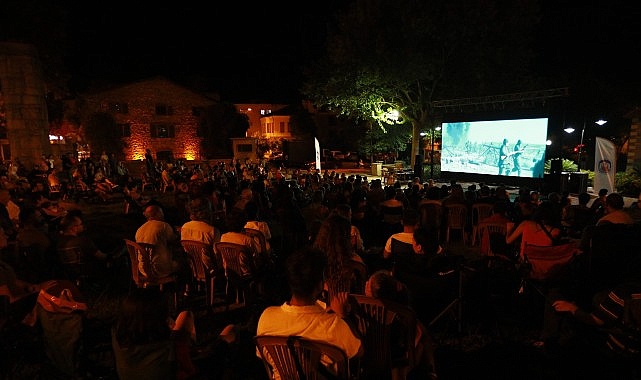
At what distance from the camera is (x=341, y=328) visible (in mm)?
2111

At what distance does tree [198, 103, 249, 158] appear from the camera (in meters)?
37.2

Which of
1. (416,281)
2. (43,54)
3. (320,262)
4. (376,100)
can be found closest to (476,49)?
(376,100)

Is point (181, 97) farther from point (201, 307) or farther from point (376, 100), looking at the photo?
point (201, 307)

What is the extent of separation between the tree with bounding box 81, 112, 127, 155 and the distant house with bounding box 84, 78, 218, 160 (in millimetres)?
1491

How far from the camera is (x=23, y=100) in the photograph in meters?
16.9

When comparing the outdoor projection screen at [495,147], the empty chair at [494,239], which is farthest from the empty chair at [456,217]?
the outdoor projection screen at [495,147]

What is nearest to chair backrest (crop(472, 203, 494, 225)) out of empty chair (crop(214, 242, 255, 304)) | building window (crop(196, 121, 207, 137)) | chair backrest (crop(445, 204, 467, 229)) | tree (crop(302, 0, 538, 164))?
chair backrest (crop(445, 204, 467, 229))

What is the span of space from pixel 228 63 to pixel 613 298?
63074 millimetres

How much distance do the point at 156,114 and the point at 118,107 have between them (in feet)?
10.3

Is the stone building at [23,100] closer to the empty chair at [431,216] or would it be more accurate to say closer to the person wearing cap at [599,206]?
the empty chair at [431,216]

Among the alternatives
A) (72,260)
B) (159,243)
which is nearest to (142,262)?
A: (159,243)

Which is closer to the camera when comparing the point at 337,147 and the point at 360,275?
the point at 360,275

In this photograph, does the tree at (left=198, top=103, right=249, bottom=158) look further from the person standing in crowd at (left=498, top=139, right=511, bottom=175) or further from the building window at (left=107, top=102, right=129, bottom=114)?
the person standing in crowd at (left=498, top=139, right=511, bottom=175)

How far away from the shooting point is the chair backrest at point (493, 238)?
4957mm
